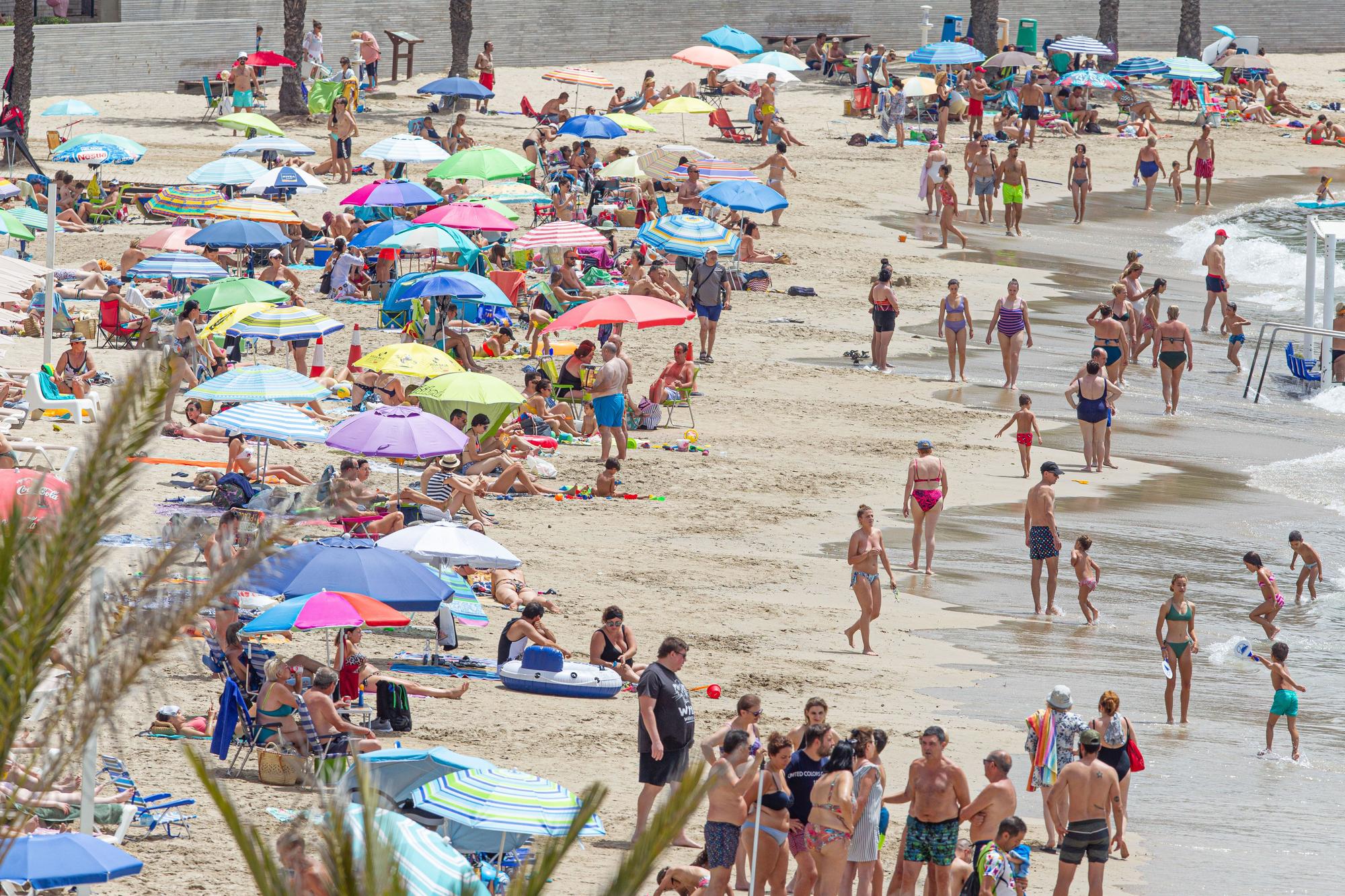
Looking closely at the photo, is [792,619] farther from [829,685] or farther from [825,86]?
[825,86]

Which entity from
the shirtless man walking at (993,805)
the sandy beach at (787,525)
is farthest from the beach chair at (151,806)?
the shirtless man walking at (993,805)

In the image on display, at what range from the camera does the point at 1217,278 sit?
25.2 metres

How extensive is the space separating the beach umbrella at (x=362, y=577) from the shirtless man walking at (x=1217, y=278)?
53.8ft

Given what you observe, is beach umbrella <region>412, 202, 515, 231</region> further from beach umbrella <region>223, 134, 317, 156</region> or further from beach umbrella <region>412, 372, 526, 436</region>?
beach umbrella <region>412, 372, 526, 436</region>

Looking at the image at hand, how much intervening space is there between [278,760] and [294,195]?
20.8m

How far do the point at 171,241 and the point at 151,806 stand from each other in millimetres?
15111

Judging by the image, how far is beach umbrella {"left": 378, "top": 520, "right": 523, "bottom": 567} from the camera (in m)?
12.6

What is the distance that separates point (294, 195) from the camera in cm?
2919

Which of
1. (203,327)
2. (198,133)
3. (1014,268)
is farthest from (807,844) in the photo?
(198,133)

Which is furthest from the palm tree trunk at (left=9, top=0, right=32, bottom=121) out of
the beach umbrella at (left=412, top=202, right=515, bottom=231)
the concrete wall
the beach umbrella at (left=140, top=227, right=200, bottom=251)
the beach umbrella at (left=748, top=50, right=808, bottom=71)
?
the beach umbrella at (left=748, top=50, right=808, bottom=71)

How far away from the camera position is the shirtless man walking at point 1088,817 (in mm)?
9492

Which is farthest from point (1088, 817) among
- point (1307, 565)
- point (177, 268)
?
point (177, 268)

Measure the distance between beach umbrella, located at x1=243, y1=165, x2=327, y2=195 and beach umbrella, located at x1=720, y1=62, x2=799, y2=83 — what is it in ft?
45.0

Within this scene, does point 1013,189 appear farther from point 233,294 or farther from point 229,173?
point 233,294
